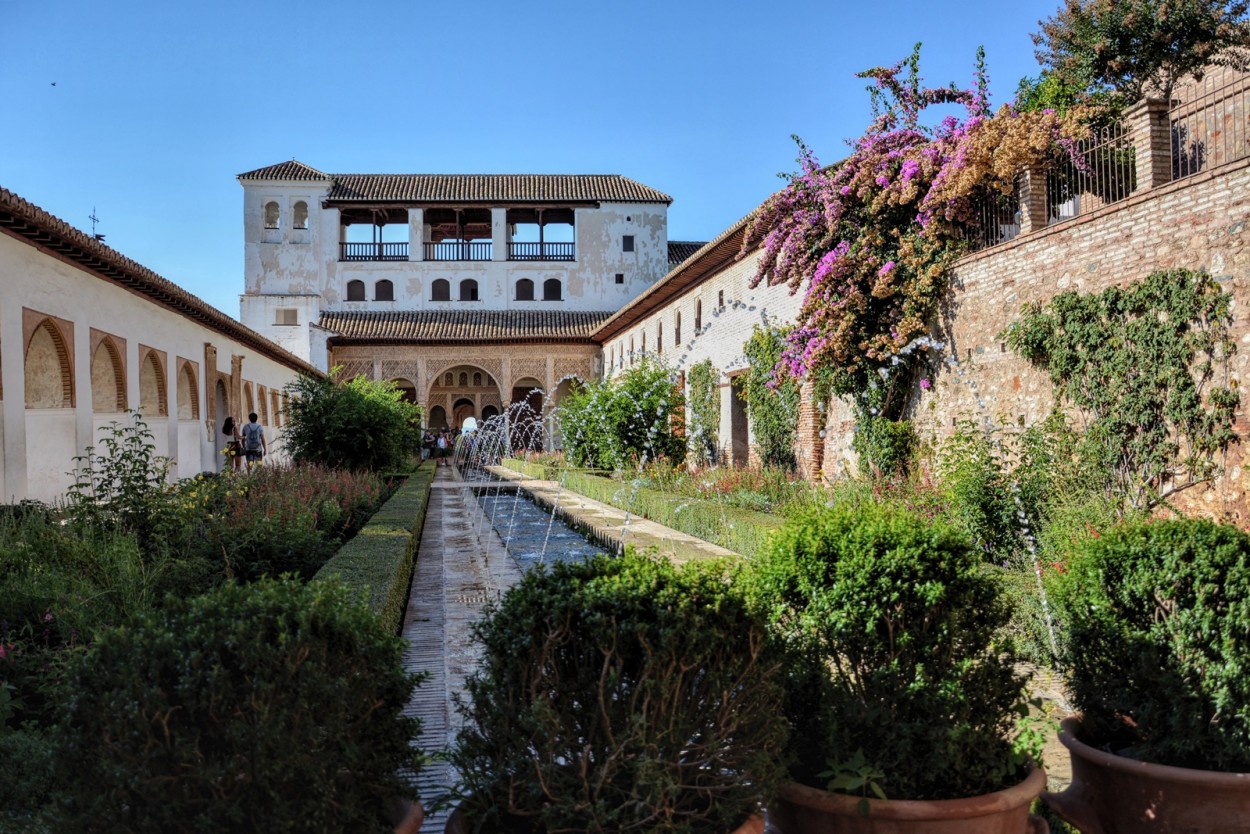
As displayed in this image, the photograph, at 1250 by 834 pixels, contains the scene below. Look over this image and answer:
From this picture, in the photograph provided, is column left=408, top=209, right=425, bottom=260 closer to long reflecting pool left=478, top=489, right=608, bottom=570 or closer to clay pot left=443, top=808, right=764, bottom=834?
long reflecting pool left=478, top=489, right=608, bottom=570

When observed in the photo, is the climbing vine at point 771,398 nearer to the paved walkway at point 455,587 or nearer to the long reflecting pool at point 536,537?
the paved walkway at point 455,587

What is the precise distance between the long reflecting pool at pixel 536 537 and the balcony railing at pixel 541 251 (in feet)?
75.2

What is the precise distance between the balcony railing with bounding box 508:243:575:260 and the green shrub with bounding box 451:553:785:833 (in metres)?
36.6

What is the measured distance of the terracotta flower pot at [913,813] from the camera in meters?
2.42

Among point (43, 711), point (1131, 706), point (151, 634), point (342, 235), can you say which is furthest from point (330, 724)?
point (342, 235)

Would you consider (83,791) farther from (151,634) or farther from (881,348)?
(881,348)

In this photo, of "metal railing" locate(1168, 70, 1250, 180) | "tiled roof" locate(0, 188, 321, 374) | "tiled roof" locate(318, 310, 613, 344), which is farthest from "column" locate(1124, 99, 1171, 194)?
"tiled roof" locate(318, 310, 613, 344)

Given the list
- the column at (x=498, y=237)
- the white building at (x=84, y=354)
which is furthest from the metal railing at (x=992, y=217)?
the column at (x=498, y=237)

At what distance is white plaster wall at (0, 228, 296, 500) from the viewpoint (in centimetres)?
1009

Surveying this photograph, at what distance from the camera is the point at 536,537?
11438mm

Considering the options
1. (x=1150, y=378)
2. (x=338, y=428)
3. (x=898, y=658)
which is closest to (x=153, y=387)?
(x=338, y=428)

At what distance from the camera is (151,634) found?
2037 millimetres

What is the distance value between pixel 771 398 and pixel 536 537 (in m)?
5.95

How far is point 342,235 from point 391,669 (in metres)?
37.3
